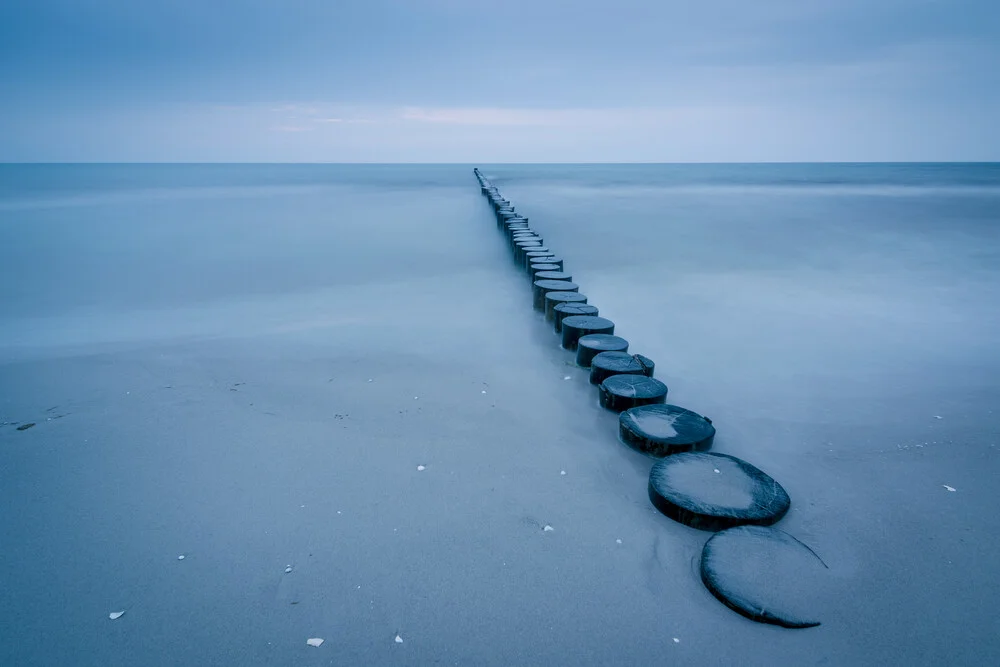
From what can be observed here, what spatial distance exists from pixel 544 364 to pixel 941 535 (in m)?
3.27

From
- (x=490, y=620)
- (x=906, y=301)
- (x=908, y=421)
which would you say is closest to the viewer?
(x=490, y=620)

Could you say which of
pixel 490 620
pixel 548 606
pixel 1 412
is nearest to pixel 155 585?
pixel 490 620

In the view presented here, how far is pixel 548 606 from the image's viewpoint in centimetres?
248

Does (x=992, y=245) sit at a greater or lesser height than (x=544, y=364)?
greater

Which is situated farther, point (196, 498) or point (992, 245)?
point (992, 245)

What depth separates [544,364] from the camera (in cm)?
533

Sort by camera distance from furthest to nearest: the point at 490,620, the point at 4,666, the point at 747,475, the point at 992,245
Answer: 1. the point at 992,245
2. the point at 747,475
3. the point at 490,620
4. the point at 4,666

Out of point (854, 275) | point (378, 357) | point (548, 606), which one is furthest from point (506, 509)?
point (854, 275)

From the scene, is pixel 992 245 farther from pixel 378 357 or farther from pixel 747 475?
pixel 378 357

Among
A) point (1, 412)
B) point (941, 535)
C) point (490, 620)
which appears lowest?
point (1, 412)

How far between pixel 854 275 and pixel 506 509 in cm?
978

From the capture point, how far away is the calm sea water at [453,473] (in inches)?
92.6

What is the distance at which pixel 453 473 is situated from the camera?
3.47 m

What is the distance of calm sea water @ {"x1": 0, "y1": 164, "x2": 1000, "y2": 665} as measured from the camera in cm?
235
